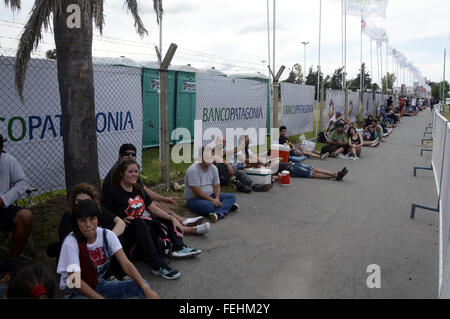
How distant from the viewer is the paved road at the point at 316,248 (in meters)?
3.61

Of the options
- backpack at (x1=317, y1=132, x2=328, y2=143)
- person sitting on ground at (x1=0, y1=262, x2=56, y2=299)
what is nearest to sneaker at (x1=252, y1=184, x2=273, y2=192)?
person sitting on ground at (x1=0, y1=262, x2=56, y2=299)

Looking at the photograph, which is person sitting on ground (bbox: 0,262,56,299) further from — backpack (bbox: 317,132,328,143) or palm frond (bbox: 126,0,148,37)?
backpack (bbox: 317,132,328,143)

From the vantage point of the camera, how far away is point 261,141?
12.3 metres

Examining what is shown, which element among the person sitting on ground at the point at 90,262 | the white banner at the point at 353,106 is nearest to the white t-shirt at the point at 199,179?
the person sitting on ground at the point at 90,262

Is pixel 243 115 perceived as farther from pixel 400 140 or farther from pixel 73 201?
pixel 400 140

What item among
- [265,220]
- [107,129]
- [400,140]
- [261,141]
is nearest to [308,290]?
[265,220]

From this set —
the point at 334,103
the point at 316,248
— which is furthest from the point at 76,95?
the point at 334,103

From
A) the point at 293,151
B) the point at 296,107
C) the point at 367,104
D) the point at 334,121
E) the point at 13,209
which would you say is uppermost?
the point at 367,104

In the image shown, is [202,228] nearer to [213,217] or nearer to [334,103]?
[213,217]

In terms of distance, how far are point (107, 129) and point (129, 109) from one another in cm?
63

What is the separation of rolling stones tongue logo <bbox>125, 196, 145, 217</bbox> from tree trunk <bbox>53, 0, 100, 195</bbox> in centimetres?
77

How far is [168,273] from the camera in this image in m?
3.79

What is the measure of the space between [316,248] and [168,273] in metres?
1.91

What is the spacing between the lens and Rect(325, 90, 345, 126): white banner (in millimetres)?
16328
